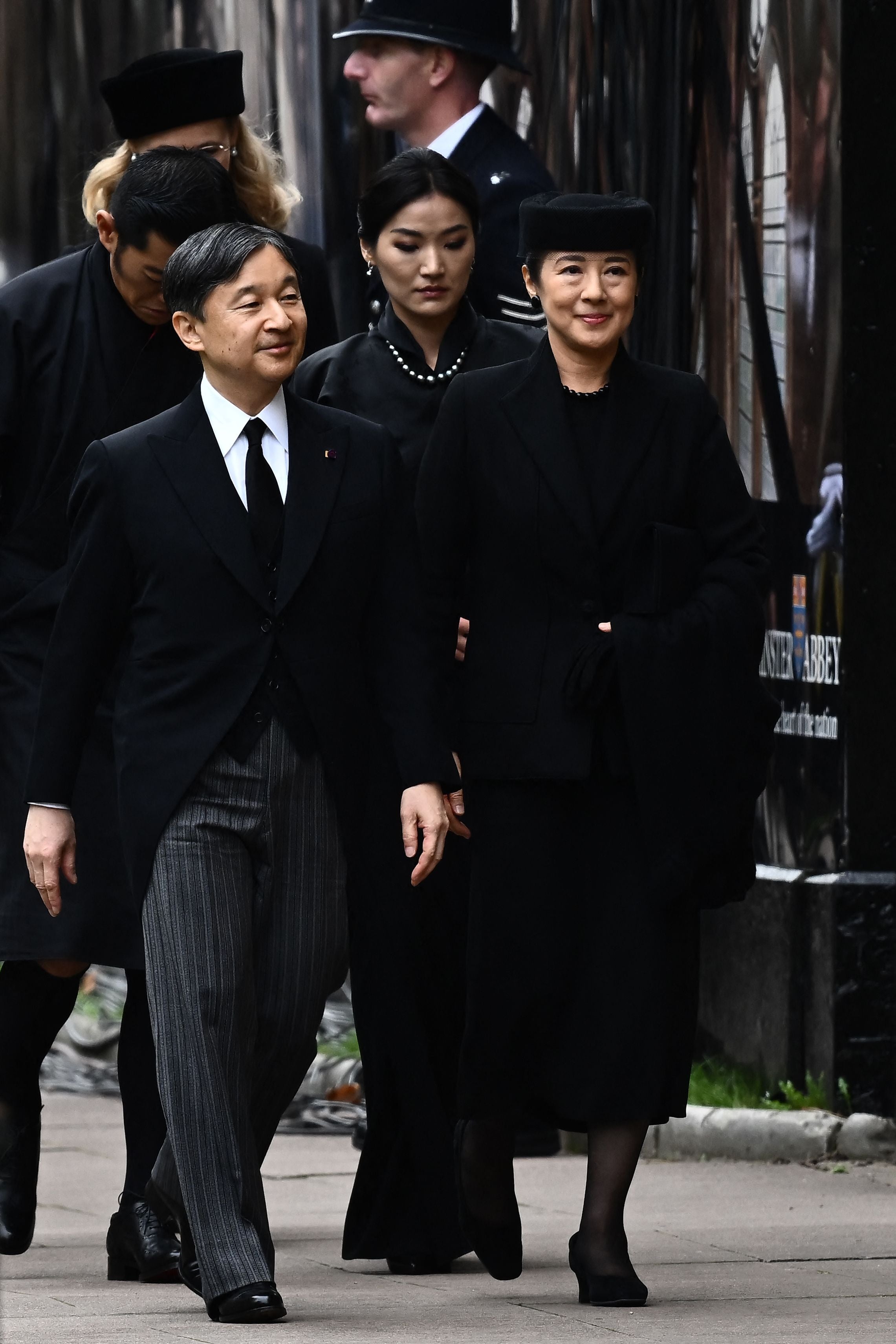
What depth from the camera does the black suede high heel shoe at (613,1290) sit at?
17.2 ft

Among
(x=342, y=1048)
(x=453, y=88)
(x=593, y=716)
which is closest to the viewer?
(x=593, y=716)

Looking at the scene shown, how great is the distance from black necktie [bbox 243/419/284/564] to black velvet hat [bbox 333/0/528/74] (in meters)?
2.16

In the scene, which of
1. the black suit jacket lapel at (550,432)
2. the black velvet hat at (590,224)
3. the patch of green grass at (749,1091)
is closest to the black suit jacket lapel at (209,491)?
the black suit jacket lapel at (550,432)

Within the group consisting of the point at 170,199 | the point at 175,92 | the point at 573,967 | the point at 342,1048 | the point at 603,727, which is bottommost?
the point at 342,1048

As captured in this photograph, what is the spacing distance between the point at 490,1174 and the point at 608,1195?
1.04 feet

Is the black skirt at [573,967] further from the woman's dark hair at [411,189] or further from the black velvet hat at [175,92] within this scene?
the black velvet hat at [175,92]

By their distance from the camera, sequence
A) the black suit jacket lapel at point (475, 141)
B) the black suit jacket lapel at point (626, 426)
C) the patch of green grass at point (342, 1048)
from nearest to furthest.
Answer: the black suit jacket lapel at point (626, 426)
the black suit jacket lapel at point (475, 141)
the patch of green grass at point (342, 1048)

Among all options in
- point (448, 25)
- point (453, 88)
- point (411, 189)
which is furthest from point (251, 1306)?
point (448, 25)

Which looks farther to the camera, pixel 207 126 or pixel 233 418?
pixel 207 126

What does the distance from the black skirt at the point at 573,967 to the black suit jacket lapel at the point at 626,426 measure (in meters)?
0.52

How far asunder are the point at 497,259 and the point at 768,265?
1223 millimetres

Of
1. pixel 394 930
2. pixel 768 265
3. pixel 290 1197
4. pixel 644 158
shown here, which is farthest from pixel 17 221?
pixel 394 930

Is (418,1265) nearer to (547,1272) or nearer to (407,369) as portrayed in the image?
(547,1272)

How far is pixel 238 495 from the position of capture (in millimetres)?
5273
